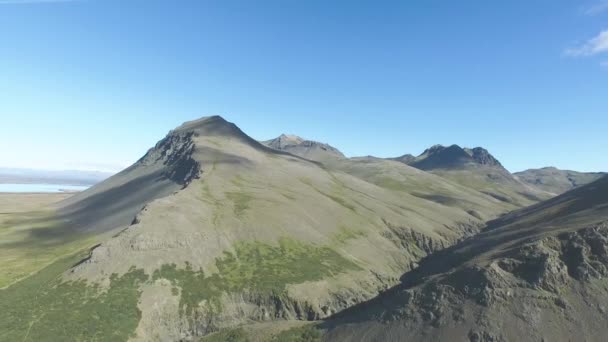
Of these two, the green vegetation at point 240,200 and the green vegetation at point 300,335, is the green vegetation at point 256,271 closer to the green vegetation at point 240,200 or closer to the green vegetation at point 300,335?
the green vegetation at point 300,335

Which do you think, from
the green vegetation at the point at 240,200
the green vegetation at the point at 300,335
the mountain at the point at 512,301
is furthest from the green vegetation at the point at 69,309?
the green vegetation at the point at 240,200

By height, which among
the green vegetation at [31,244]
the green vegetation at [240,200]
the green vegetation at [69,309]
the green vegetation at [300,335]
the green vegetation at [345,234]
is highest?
the green vegetation at [240,200]

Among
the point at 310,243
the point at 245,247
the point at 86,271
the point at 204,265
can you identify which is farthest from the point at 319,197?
the point at 86,271

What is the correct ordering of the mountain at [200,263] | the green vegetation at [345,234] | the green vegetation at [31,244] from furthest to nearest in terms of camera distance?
the green vegetation at [345,234] < the green vegetation at [31,244] < the mountain at [200,263]

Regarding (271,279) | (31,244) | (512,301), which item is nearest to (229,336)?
(271,279)

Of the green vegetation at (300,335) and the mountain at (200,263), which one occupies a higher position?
the mountain at (200,263)

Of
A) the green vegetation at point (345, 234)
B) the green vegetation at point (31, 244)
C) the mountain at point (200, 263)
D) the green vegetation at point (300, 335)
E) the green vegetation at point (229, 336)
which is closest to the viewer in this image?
the green vegetation at point (300, 335)

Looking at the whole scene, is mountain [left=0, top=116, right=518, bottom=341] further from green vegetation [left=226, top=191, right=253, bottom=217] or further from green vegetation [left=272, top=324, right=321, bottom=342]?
green vegetation [left=272, top=324, right=321, bottom=342]
